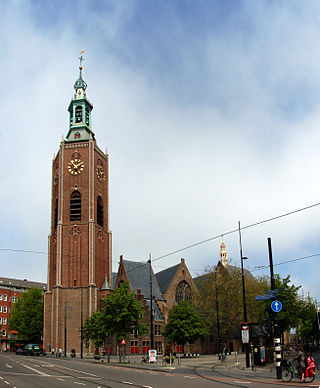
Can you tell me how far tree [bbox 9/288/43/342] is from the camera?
8144cm

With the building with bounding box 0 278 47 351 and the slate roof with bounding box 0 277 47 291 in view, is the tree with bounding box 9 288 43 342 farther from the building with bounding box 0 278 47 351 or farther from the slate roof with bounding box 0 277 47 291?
the slate roof with bounding box 0 277 47 291

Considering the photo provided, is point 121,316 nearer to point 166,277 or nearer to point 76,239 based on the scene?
point 76,239

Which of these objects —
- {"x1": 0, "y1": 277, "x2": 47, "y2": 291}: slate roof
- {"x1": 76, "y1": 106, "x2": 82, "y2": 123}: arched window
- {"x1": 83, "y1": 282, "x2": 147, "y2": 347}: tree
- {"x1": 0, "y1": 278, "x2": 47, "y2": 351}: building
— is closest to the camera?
{"x1": 83, "y1": 282, "x2": 147, "y2": 347}: tree

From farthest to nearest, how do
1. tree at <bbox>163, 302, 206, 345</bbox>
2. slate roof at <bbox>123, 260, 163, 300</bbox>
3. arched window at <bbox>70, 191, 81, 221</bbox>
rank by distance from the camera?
1. slate roof at <bbox>123, 260, 163, 300</bbox>
2. arched window at <bbox>70, 191, 81, 221</bbox>
3. tree at <bbox>163, 302, 206, 345</bbox>

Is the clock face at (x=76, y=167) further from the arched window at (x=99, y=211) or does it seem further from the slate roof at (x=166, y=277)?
the slate roof at (x=166, y=277)

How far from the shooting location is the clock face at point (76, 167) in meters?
70.9

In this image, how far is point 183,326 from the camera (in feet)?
177

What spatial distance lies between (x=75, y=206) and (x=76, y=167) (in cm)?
673

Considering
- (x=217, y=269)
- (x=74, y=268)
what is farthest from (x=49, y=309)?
(x=217, y=269)

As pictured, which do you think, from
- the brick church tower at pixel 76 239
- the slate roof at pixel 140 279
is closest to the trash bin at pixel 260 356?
the brick church tower at pixel 76 239

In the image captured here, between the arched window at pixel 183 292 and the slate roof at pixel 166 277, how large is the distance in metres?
2.16

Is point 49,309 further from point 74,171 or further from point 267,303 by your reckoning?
point 267,303

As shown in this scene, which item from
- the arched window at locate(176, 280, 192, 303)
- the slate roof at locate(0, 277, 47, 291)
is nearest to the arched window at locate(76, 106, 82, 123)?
the arched window at locate(176, 280, 192, 303)

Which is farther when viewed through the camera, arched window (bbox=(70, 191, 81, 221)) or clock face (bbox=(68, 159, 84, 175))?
clock face (bbox=(68, 159, 84, 175))
